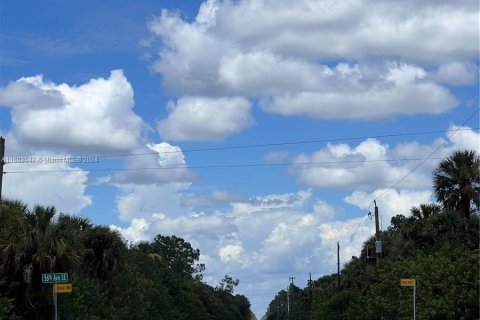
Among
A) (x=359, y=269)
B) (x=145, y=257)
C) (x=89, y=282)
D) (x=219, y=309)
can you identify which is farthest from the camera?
(x=219, y=309)

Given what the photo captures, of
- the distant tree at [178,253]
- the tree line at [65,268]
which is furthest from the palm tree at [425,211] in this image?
the distant tree at [178,253]

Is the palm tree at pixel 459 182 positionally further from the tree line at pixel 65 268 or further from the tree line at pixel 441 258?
the tree line at pixel 65 268

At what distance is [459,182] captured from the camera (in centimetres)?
4172

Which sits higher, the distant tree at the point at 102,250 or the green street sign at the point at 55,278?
the distant tree at the point at 102,250

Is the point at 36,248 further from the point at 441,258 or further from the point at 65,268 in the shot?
the point at 441,258

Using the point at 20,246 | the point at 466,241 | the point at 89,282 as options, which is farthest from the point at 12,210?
the point at 466,241

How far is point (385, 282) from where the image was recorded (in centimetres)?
3931

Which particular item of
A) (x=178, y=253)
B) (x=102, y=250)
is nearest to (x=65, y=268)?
(x=102, y=250)

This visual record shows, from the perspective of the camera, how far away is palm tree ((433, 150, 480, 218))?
4128 centimetres

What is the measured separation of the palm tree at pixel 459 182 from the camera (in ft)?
135

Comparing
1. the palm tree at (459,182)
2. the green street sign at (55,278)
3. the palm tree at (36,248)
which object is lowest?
the green street sign at (55,278)

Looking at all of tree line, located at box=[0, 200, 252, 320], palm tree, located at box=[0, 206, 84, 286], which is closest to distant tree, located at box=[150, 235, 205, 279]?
tree line, located at box=[0, 200, 252, 320]

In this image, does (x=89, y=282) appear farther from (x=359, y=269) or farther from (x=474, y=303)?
(x=359, y=269)

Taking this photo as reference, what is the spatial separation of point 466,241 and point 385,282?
459cm
